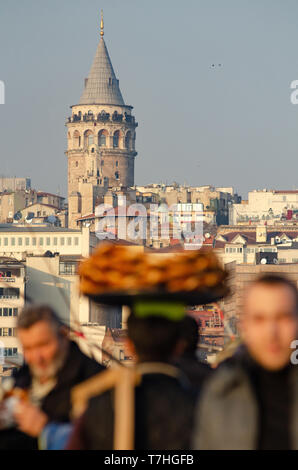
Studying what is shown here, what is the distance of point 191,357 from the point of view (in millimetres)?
4996

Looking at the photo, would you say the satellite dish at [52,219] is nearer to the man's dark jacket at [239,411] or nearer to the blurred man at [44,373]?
the blurred man at [44,373]

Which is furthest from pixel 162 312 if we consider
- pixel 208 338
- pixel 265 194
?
pixel 265 194

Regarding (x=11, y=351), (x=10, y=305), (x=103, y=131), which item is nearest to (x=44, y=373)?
(x=11, y=351)

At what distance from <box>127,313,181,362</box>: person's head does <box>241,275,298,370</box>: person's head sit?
0.42 meters

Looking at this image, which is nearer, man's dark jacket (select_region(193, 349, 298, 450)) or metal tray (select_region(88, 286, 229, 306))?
man's dark jacket (select_region(193, 349, 298, 450))

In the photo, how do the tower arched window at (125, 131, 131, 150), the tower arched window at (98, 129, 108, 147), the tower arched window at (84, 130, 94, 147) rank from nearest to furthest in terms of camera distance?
the tower arched window at (84, 130, 94, 147) → the tower arched window at (98, 129, 108, 147) → the tower arched window at (125, 131, 131, 150)

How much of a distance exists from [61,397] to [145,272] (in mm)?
490

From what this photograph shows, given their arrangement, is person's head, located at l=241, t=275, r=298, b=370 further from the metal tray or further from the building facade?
the building facade

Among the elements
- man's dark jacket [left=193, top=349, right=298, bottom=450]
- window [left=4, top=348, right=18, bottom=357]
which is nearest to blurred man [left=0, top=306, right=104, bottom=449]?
man's dark jacket [left=193, top=349, right=298, bottom=450]

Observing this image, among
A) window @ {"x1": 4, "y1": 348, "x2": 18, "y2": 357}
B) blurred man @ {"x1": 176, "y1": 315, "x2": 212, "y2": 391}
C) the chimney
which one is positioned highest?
the chimney

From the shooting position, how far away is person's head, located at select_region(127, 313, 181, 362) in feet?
14.1

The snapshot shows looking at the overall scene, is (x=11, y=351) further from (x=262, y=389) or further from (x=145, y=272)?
(x=262, y=389)

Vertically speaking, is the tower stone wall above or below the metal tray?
above

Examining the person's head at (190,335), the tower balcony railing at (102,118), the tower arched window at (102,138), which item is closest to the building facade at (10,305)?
the person's head at (190,335)
